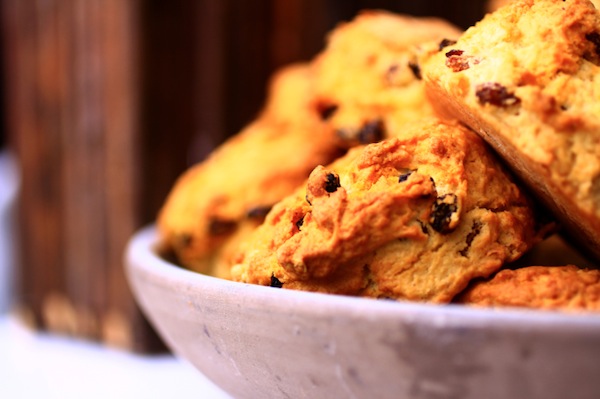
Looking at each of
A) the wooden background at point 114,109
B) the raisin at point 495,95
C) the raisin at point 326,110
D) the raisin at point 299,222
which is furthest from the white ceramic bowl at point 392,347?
the wooden background at point 114,109

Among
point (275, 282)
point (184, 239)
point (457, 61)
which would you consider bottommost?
point (184, 239)

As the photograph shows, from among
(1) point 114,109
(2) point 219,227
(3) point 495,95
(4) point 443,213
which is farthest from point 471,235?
(1) point 114,109

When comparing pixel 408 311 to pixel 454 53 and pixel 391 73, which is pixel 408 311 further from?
pixel 391 73

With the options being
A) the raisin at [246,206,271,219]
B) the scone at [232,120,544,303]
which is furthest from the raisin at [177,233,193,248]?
the scone at [232,120,544,303]

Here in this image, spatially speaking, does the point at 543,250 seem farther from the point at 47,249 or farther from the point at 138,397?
the point at 47,249

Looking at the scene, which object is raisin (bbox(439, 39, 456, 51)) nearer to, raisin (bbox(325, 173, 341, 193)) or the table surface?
raisin (bbox(325, 173, 341, 193))

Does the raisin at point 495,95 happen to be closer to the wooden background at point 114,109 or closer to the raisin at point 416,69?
the raisin at point 416,69

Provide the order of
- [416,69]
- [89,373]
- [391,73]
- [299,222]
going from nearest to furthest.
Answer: [299,222] < [416,69] < [391,73] < [89,373]
